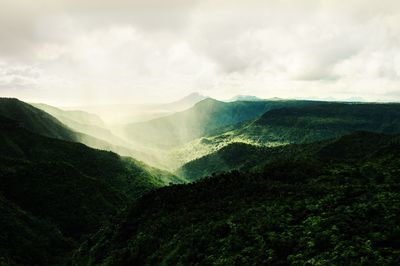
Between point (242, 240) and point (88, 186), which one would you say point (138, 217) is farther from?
point (88, 186)

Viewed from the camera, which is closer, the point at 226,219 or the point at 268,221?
the point at 268,221

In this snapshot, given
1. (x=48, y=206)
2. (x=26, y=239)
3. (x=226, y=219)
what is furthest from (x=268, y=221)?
(x=48, y=206)

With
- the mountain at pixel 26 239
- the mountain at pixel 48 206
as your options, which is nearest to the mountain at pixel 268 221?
the mountain at pixel 26 239

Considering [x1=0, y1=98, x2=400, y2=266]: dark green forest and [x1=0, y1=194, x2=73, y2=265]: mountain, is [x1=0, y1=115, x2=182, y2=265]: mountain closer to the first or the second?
[x1=0, y1=194, x2=73, y2=265]: mountain

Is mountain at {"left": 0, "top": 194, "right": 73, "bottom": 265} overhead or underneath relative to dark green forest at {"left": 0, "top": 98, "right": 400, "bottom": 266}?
underneath

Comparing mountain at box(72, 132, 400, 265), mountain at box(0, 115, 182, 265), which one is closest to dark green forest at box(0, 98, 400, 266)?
mountain at box(72, 132, 400, 265)

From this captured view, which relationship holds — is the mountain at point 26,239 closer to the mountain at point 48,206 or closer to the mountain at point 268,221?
the mountain at point 48,206

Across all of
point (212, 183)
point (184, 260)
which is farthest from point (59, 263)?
point (184, 260)

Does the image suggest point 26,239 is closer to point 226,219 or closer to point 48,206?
point 48,206

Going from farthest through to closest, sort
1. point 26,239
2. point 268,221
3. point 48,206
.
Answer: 1. point 48,206
2. point 26,239
3. point 268,221
